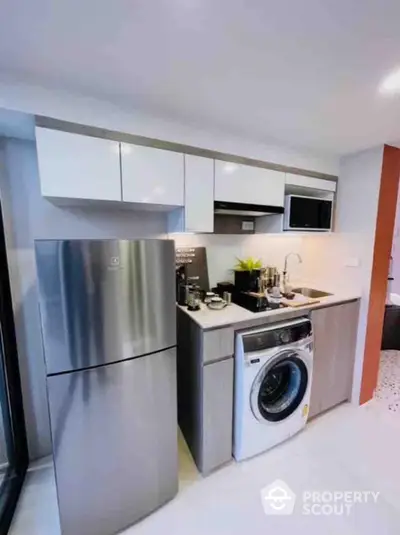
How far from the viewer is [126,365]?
133 centimetres

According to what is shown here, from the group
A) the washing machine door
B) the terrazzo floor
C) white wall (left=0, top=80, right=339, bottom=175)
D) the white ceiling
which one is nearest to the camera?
the white ceiling

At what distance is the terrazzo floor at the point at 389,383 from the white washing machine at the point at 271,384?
3.33 feet

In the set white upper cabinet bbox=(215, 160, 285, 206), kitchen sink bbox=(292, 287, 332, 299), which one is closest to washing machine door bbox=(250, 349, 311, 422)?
kitchen sink bbox=(292, 287, 332, 299)

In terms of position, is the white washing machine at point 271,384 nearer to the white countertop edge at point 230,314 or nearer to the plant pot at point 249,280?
the white countertop edge at point 230,314

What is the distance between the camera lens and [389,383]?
2.79 m

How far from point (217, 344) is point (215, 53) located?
1.52 m

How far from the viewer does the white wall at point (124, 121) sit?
1.26m

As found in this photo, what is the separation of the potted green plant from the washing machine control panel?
1.79ft

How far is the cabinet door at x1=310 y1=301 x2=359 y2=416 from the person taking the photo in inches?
86.0

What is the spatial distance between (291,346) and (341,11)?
1781mm

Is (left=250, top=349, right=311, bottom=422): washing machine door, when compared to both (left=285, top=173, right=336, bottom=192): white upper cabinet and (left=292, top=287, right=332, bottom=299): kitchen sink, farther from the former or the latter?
(left=285, top=173, right=336, bottom=192): white upper cabinet

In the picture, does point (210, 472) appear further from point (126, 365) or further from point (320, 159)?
point (320, 159)

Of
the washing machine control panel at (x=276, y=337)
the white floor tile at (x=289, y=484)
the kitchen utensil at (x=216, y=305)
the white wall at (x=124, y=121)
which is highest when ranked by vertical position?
the white wall at (x=124, y=121)

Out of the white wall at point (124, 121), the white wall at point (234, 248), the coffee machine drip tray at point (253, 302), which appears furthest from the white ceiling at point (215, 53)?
the coffee machine drip tray at point (253, 302)
